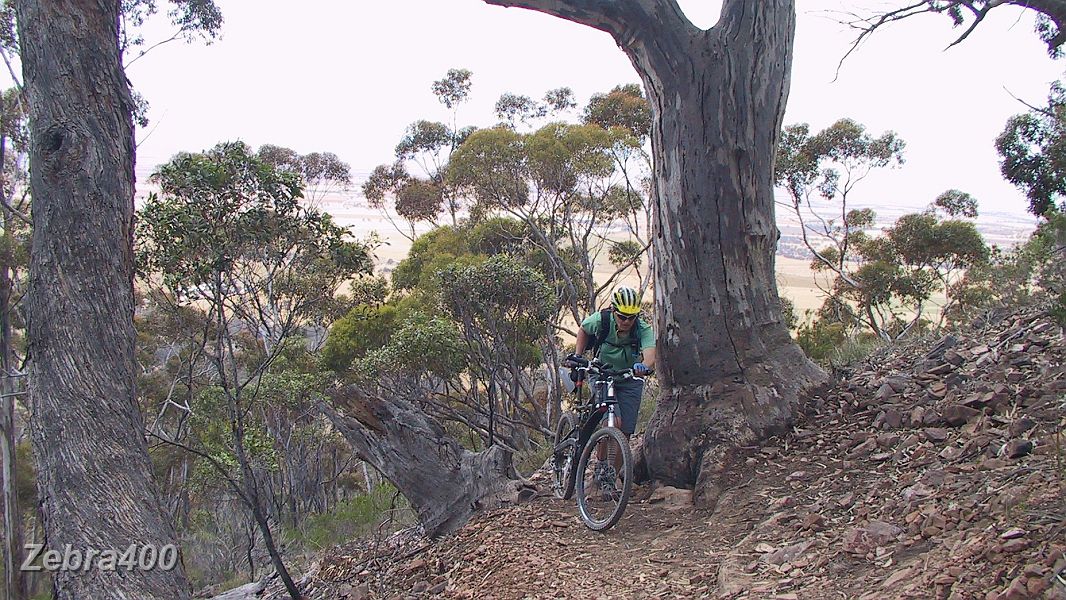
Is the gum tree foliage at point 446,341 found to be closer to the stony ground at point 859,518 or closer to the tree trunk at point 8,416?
the stony ground at point 859,518

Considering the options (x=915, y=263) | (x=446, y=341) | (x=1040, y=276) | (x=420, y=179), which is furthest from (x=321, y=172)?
(x=1040, y=276)

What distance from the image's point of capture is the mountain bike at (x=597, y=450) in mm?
5199

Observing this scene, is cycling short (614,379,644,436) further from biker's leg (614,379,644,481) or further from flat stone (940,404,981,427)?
flat stone (940,404,981,427)

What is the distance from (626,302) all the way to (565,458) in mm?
1577

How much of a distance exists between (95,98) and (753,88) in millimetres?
4780

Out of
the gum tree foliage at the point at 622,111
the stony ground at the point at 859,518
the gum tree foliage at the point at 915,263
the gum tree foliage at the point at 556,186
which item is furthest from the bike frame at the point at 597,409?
the gum tree foliage at the point at 915,263

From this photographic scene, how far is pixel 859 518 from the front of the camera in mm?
4199

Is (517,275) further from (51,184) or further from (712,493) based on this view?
(51,184)

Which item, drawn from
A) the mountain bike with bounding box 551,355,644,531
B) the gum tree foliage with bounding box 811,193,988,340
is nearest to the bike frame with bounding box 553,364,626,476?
the mountain bike with bounding box 551,355,644,531

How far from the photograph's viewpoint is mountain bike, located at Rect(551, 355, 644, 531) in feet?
17.1

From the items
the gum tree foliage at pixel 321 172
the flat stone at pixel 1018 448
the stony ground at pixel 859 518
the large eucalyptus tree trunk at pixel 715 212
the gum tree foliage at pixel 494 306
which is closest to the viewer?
the stony ground at pixel 859 518

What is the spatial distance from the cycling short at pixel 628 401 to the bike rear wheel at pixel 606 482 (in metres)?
0.19

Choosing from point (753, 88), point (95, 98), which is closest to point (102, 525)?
point (95, 98)

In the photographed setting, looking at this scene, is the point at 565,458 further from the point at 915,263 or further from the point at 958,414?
the point at 915,263
